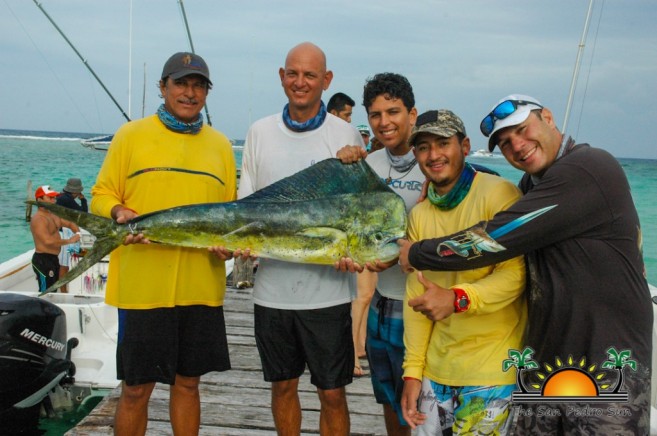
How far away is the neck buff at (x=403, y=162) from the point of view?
8.50 feet

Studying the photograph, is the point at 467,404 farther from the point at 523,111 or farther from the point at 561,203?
the point at 523,111

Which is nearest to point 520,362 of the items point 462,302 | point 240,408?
point 462,302

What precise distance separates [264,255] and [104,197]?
75 cm

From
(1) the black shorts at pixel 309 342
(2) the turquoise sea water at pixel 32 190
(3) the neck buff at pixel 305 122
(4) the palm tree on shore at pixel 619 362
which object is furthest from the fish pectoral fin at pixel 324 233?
(2) the turquoise sea water at pixel 32 190

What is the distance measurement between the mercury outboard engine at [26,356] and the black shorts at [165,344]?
56.4 inches

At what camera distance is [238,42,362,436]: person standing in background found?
262cm

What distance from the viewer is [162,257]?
261 cm

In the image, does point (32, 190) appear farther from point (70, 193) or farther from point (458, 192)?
point (458, 192)

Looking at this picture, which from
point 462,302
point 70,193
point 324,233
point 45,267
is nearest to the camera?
point 462,302

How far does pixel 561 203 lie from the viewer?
1.78 metres

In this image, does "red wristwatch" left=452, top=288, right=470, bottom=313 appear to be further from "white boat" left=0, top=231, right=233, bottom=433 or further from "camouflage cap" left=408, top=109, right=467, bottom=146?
"white boat" left=0, top=231, right=233, bottom=433

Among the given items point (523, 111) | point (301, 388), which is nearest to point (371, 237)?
point (523, 111)

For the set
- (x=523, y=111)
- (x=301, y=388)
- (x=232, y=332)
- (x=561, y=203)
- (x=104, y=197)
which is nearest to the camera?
(x=561, y=203)

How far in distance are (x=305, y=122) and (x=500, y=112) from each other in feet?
3.13
